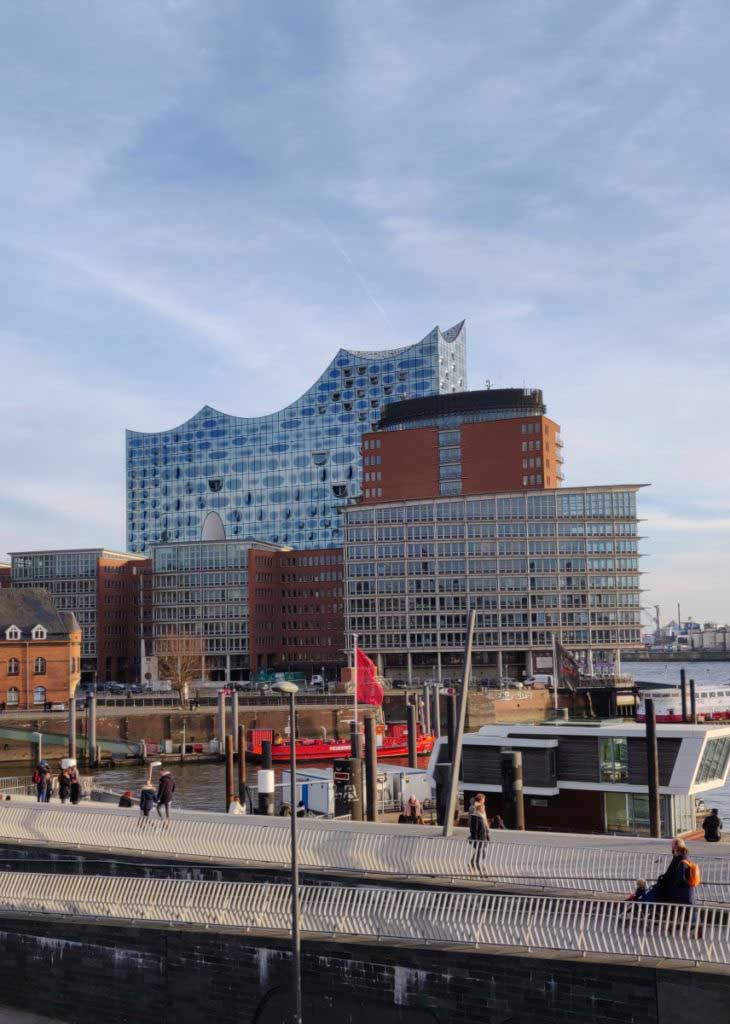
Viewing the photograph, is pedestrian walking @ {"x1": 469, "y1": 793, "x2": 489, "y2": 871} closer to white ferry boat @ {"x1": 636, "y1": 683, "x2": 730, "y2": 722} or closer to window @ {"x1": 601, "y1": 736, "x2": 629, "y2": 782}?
window @ {"x1": 601, "y1": 736, "x2": 629, "y2": 782}

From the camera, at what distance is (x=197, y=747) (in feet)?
276

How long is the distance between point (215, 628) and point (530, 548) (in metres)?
49.0

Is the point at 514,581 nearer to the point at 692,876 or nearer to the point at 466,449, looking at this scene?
the point at 466,449

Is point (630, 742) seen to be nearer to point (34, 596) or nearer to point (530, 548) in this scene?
point (34, 596)

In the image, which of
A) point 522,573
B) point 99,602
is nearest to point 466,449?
point 522,573

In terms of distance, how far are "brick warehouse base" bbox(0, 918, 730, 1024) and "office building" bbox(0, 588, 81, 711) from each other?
79.4m

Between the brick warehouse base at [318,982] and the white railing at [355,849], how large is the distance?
2302 mm

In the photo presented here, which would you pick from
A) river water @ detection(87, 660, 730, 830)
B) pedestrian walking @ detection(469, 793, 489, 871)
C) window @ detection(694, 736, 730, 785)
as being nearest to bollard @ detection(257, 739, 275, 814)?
pedestrian walking @ detection(469, 793, 489, 871)

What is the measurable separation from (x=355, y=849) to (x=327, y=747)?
2238 inches

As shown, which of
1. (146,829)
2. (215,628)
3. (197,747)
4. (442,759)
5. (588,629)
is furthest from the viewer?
(215,628)

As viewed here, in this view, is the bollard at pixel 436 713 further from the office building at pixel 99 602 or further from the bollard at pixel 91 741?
the office building at pixel 99 602

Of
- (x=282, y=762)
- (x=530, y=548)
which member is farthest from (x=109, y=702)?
(x=530, y=548)

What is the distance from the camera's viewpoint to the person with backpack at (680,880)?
61.3 feet

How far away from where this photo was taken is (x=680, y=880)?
18.8 metres
